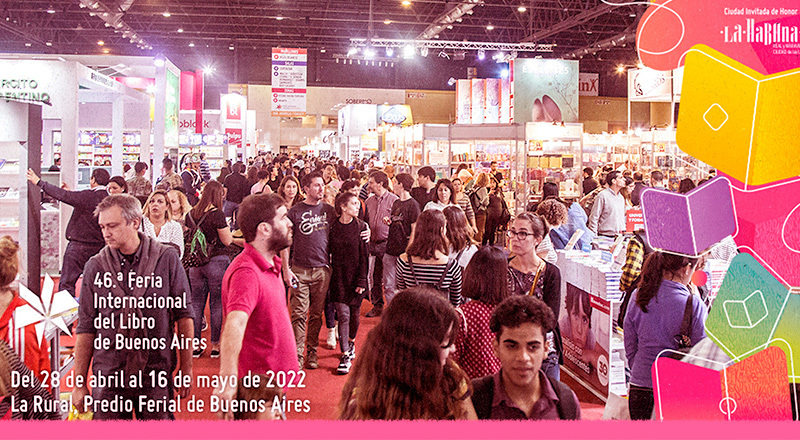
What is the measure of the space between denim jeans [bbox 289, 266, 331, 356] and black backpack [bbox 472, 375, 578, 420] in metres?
2.67

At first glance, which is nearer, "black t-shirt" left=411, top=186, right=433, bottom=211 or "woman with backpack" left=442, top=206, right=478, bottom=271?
"woman with backpack" left=442, top=206, right=478, bottom=271

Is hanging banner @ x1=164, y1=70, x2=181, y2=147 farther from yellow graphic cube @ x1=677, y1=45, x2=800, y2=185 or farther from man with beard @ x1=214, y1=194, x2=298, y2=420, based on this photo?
yellow graphic cube @ x1=677, y1=45, x2=800, y2=185

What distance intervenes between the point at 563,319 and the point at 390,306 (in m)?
3.46

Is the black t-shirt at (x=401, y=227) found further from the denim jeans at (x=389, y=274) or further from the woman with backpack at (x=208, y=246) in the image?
the woman with backpack at (x=208, y=246)

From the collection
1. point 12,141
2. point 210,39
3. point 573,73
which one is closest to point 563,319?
point 12,141

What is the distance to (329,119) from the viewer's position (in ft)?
97.1

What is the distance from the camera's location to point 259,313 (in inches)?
77.5

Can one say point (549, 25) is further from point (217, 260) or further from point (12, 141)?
point (12, 141)

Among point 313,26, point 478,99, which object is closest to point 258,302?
point 478,99

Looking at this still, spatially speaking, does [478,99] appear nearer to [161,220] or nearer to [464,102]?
[464,102]

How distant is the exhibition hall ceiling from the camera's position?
53.9ft

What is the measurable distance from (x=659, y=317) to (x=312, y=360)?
8.91ft

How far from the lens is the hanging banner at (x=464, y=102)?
15.2 m

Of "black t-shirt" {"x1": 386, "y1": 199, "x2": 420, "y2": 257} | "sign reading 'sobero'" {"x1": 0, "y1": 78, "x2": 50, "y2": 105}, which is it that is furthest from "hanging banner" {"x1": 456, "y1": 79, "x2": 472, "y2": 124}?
"sign reading 'sobero'" {"x1": 0, "y1": 78, "x2": 50, "y2": 105}
